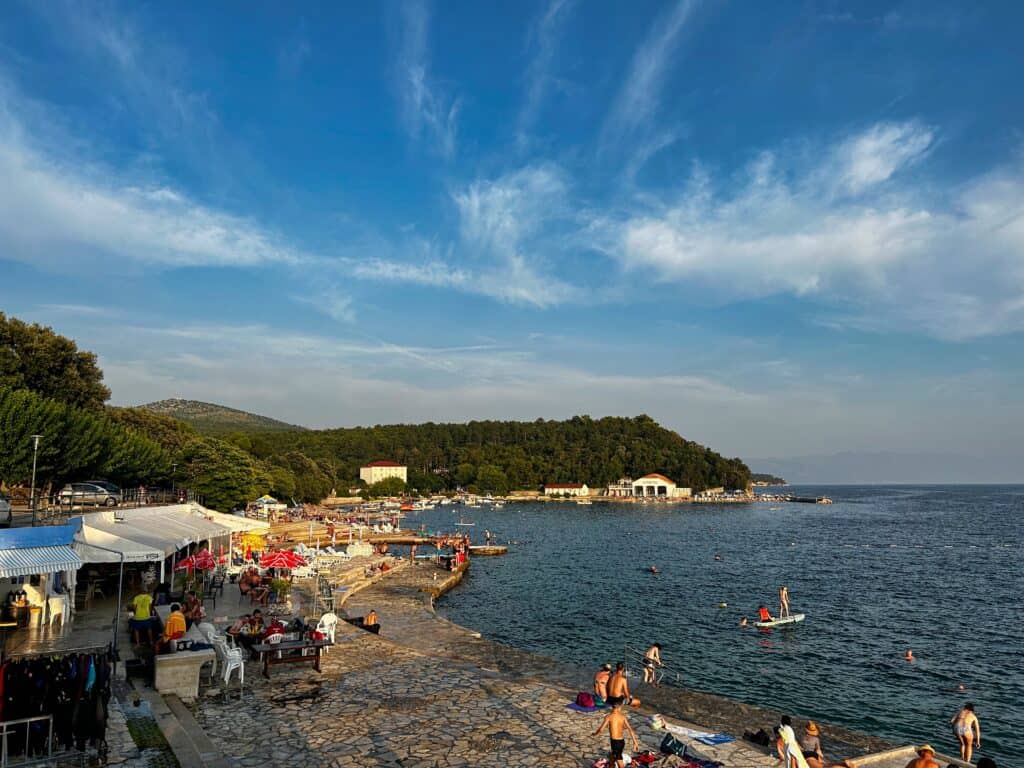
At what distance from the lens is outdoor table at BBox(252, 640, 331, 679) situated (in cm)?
1388

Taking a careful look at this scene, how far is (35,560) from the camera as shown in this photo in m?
11.0

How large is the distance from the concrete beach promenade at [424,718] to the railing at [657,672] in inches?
95.8

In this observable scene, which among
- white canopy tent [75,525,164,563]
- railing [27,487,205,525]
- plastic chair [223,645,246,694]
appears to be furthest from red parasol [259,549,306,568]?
plastic chair [223,645,246,694]

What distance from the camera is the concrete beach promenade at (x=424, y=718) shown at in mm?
10055

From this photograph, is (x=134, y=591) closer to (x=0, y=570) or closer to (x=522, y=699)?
(x=0, y=570)

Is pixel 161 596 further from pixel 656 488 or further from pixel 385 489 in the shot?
pixel 656 488

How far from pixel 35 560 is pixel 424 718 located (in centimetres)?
703

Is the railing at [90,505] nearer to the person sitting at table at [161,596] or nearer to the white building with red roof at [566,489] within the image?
the person sitting at table at [161,596]

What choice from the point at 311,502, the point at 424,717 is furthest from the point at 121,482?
the point at 311,502

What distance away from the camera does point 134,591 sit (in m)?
20.8

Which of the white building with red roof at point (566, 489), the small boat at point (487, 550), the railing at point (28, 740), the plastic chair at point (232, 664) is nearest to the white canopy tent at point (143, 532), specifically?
the plastic chair at point (232, 664)

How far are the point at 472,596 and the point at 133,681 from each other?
969 inches

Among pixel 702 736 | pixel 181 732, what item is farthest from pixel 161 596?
pixel 702 736

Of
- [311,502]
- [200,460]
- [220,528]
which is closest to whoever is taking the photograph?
[220,528]
